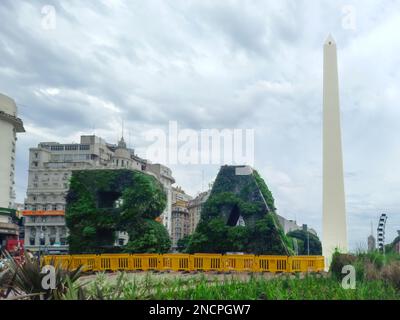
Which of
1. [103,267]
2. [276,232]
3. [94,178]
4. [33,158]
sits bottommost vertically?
[103,267]

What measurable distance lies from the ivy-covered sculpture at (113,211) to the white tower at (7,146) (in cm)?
4237

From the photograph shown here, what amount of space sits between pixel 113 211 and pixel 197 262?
5076 mm

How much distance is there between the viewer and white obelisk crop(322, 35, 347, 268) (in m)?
21.6

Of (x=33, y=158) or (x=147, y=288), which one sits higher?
(x=33, y=158)

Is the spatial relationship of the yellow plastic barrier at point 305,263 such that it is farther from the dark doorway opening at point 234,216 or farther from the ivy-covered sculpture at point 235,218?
the dark doorway opening at point 234,216

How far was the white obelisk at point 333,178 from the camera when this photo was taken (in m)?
21.6

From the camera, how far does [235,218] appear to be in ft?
79.3

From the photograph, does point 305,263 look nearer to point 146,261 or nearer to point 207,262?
point 207,262

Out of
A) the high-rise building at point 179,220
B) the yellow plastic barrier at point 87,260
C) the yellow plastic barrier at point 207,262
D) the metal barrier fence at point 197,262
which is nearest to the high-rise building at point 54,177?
the high-rise building at point 179,220

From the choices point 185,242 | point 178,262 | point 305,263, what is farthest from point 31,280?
point 185,242
